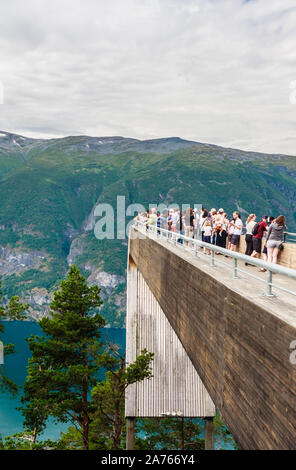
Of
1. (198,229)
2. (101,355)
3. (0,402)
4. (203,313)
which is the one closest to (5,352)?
(101,355)

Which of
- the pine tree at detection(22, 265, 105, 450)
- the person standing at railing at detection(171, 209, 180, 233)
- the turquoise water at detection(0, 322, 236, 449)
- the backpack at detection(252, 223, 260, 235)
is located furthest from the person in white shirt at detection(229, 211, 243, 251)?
the turquoise water at detection(0, 322, 236, 449)

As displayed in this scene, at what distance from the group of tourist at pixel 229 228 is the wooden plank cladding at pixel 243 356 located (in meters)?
2.71

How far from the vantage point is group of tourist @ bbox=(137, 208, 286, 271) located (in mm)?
9402

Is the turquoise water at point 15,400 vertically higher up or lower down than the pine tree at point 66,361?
lower down

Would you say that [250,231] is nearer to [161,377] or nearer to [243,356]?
[243,356]

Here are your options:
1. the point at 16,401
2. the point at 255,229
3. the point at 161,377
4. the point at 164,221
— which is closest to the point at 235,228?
the point at 255,229

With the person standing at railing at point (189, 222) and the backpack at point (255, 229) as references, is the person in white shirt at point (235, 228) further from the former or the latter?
the person standing at railing at point (189, 222)

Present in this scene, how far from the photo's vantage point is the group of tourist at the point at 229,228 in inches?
370

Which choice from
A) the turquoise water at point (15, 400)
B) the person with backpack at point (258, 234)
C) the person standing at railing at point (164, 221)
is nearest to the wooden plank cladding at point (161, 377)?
the person standing at railing at point (164, 221)

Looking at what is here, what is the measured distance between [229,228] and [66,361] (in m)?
9.68

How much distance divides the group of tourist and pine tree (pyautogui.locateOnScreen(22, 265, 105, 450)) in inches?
209

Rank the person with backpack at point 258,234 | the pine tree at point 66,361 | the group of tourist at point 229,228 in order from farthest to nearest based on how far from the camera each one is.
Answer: the pine tree at point 66,361
the person with backpack at point 258,234
the group of tourist at point 229,228

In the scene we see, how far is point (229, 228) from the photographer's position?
13547 millimetres
